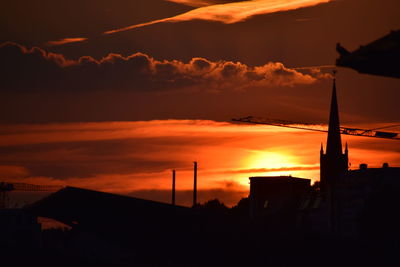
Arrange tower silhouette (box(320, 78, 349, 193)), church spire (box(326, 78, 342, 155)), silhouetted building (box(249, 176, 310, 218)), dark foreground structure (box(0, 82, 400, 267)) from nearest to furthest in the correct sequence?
1. dark foreground structure (box(0, 82, 400, 267))
2. silhouetted building (box(249, 176, 310, 218))
3. tower silhouette (box(320, 78, 349, 193))
4. church spire (box(326, 78, 342, 155))

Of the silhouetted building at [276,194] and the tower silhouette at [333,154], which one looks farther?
the tower silhouette at [333,154]

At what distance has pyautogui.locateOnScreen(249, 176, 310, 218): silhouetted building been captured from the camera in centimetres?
13075

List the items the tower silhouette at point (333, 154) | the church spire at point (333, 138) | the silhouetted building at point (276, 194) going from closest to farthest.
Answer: the silhouetted building at point (276, 194)
the tower silhouette at point (333, 154)
the church spire at point (333, 138)

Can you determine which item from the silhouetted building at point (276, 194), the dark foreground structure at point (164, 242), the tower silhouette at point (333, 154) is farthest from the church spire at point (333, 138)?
the dark foreground structure at point (164, 242)

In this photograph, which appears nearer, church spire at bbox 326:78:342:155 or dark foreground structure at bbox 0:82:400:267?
dark foreground structure at bbox 0:82:400:267

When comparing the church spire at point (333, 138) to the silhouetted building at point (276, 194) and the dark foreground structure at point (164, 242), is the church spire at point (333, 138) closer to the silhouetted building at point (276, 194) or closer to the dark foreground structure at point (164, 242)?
the silhouetted building at point (276, 194)

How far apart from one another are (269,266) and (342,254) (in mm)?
2608

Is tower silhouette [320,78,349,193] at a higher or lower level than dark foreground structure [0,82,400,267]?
higher

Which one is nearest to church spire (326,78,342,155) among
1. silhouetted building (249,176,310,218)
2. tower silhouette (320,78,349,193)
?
tower silhouette (320,78,349,193)

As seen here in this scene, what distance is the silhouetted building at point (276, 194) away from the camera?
13075 cm

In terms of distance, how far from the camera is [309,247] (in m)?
28.5

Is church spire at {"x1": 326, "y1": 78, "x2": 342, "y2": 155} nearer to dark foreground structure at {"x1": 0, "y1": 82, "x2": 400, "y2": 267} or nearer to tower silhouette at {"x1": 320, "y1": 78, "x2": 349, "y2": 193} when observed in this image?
tower silhouette at {"x1": 320, "y1": 78, "x2": 349, "y2": 193}

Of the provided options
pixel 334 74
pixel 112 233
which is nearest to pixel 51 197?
pixel 112 233

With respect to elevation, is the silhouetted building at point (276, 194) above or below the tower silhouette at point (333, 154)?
below
